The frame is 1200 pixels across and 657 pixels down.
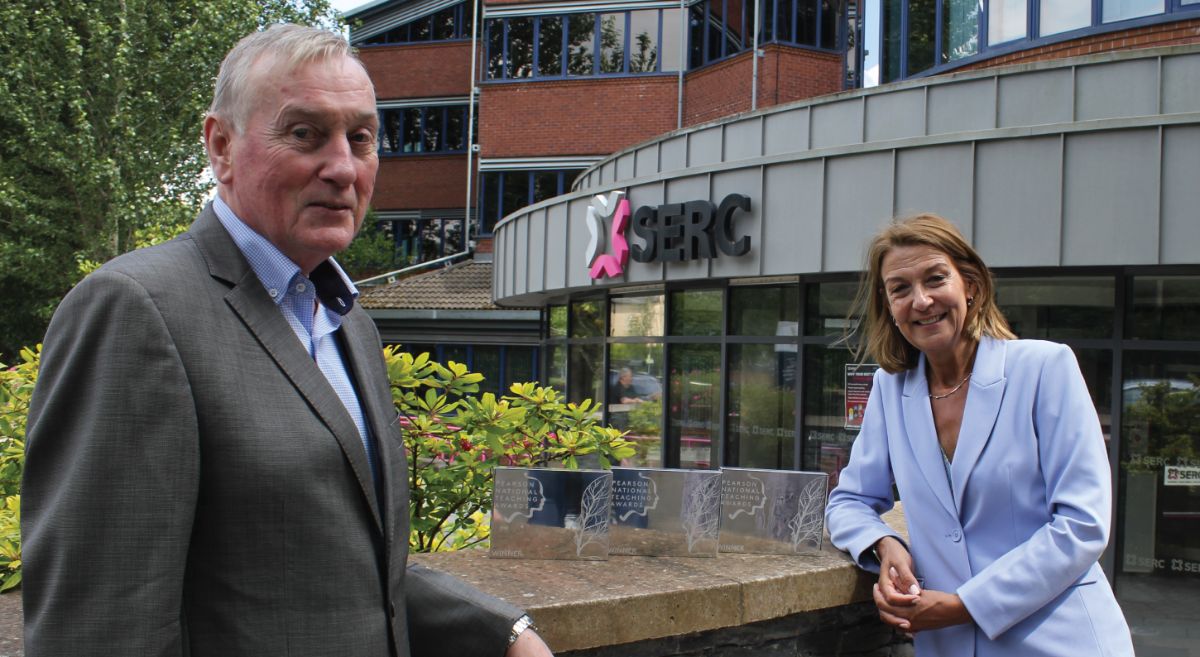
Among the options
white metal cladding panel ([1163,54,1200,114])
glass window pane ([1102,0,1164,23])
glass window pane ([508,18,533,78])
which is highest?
glass window pane ([508,18,533,78])

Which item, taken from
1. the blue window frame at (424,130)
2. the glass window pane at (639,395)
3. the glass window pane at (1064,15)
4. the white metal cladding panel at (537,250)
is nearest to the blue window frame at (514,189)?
the blue window frame at (424,130)

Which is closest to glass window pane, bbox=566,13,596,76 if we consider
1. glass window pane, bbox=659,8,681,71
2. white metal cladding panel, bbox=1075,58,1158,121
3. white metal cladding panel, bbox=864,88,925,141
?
glass window pane, bbox=659,8,681,71

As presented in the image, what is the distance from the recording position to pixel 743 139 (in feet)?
42.0

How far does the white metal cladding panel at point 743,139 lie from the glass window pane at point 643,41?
10.4 metres

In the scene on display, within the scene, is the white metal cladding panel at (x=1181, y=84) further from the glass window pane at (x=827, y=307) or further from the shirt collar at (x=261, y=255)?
the shirt collar at (x=261, y=255)

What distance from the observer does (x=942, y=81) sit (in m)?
10.6

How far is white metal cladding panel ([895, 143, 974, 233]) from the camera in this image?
9.48 metres

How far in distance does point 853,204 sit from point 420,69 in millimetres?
23494

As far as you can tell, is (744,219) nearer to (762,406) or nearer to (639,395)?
(762,406)

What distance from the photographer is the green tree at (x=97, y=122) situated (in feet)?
77.9

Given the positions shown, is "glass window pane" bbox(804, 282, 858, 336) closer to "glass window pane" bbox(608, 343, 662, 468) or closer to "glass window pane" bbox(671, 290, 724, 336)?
"glass window pane" bbox(671, 290, 724, 336)

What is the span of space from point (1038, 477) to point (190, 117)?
2683cm

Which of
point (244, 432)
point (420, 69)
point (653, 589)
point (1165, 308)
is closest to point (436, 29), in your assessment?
point (420, 69)

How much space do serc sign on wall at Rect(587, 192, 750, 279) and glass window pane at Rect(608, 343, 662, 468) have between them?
1.37 m
